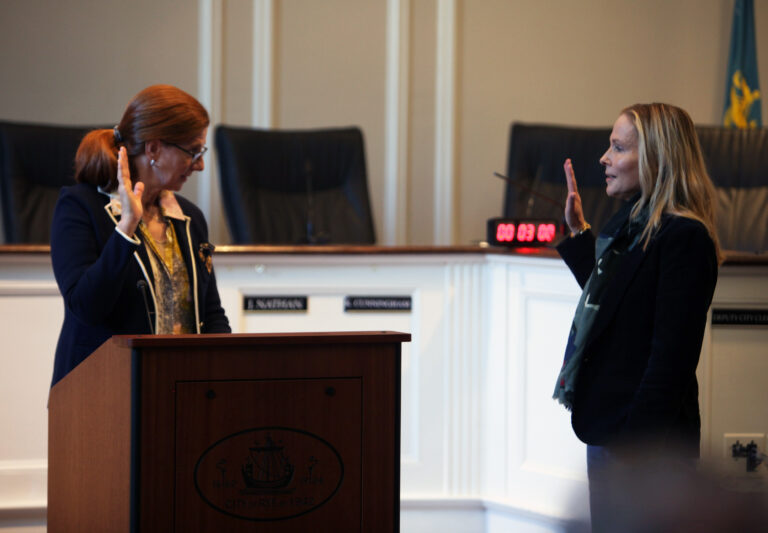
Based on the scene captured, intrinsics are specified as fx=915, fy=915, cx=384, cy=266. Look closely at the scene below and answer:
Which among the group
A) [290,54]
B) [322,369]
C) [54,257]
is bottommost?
[322,369]

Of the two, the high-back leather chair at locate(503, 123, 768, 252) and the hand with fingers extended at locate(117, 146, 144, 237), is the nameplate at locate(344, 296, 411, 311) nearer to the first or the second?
the high-back leather chair at locate(503, 123, 768, 252)

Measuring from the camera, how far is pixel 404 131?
468 cm

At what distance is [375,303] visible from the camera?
2.86 metres

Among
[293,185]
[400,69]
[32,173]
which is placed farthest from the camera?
[400,69]

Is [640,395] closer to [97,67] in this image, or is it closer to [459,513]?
[459,513]

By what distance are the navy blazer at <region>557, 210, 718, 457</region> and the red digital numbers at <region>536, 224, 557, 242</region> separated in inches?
46.7

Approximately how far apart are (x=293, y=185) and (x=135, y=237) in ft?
6.96

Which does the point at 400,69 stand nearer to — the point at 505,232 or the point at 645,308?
the point at 505,232

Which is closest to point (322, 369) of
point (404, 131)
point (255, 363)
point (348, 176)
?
point (255, 363)

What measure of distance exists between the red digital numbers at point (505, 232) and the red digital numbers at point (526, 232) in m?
0.02

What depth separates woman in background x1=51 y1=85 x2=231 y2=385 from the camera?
157 cm

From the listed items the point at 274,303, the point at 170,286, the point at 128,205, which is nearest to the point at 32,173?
the point at 274,303

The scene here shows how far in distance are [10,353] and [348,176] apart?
1592 millimetres

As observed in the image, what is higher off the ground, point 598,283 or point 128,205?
point 128,205
